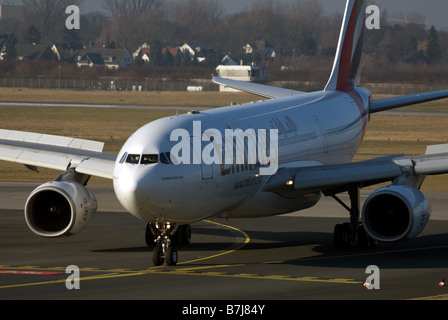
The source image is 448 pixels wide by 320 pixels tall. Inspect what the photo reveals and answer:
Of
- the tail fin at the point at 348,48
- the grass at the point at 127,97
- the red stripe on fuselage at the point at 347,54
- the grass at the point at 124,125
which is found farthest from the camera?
the grass at the point at 127,97

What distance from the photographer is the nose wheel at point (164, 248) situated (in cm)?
2694

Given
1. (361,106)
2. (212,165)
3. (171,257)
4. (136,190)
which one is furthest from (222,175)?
(361,106)

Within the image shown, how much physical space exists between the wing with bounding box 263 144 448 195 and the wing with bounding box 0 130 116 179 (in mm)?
5839

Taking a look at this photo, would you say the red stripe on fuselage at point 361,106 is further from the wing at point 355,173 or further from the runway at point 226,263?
the wing at point 355,173

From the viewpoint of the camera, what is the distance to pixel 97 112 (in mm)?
110875

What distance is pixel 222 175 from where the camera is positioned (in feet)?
89.8

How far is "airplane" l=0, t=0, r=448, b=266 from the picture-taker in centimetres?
2573

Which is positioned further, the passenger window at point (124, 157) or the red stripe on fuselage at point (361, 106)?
the red stripe on fuselage at point (361, 106)

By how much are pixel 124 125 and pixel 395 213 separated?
66.0 meters

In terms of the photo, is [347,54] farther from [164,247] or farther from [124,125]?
[124,125]

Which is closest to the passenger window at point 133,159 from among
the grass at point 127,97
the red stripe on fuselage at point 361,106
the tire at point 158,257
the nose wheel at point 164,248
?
the nose wheel at point 164,248

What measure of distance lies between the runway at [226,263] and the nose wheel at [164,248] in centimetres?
39

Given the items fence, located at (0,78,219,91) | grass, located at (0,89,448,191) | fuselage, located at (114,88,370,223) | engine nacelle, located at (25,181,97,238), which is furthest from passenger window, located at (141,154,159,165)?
fence, located at (0,78,219,91)
